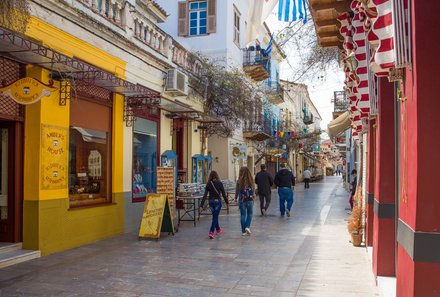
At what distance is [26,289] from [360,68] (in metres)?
5.53

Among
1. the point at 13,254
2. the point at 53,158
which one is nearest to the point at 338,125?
the point at 53,158

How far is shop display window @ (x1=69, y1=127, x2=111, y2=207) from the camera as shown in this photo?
9.73 metres

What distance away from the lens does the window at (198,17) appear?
66.2 ft

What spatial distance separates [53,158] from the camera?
8.66 m

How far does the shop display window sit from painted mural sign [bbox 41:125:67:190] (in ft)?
1.93

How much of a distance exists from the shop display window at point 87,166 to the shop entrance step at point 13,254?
1.52 meters

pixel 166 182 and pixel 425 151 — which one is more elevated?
pixel 425 151

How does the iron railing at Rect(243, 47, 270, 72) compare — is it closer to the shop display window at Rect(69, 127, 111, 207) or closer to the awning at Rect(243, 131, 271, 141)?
the awning at Rect(243, 131, 271, 141)

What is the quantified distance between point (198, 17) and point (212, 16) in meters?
0.87

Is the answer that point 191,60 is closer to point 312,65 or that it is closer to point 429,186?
point 312,65

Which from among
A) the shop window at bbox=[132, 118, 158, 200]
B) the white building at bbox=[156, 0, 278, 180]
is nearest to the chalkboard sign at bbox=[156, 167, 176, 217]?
the shop window at bbox=[132, 118, 158, 200]

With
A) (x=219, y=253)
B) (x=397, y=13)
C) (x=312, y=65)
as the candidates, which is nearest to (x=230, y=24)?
(x=312, y=65)

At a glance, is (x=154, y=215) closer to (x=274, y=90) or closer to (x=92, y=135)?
(x=92, y=135)

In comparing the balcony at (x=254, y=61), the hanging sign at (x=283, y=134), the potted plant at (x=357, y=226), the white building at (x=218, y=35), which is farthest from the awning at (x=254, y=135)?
the potted plant at (x=357, y=226)
